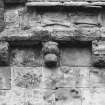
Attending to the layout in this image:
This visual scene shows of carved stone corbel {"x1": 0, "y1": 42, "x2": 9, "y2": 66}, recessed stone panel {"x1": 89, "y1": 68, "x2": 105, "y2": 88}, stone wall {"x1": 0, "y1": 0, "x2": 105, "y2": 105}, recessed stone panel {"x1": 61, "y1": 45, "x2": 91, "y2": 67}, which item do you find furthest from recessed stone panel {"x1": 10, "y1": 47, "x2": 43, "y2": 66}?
recessed stone panel {"x1": 89, "y1": 68, "x2": 105, "y2": 88}

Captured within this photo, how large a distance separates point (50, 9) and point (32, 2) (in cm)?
25

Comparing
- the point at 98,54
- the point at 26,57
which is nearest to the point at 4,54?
the point at 26,57

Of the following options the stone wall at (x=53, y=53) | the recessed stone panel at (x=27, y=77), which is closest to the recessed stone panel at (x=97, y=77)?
the stone wall at (x=53, y=53)

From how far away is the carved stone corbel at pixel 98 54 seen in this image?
5.48m

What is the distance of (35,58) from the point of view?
5613 mm

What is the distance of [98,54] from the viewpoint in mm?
5484

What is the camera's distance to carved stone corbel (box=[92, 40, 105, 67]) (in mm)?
5480

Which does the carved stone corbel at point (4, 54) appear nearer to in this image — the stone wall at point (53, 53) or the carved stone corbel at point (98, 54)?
the stone wall at point (53, 53)

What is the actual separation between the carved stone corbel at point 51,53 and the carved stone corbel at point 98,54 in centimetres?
45

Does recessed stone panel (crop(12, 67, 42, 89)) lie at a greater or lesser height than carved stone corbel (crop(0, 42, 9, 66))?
lesser

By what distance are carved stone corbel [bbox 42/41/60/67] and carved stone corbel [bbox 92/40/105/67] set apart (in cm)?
45

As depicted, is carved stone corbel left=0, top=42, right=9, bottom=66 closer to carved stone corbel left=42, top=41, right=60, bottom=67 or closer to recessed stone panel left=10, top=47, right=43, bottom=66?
recessed stone panel left=10, top=47, right=43, bottom=66

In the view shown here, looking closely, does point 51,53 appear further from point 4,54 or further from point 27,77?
point 4,54

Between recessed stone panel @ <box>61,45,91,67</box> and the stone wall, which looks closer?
the stone wall
